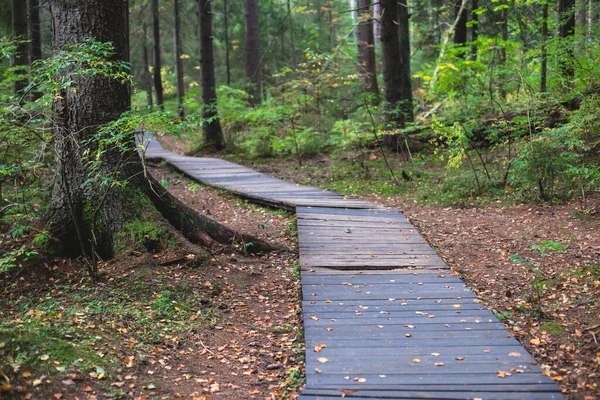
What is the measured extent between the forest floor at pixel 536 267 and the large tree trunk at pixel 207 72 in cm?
733

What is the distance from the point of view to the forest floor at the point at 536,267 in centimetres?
416

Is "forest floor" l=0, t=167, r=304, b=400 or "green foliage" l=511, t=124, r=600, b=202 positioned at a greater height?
"green foliage" l=511, t=124, r=600, b=202

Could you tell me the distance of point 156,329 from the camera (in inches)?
183

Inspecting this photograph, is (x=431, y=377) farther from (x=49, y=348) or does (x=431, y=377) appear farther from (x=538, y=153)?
(x=538, y=153)

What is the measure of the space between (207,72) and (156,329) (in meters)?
12.7

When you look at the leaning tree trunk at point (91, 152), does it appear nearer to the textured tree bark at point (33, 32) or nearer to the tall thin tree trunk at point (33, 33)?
the tall thin tree trunk at point (33, 33)

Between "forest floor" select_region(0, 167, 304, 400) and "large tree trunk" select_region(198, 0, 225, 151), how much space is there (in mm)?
9979

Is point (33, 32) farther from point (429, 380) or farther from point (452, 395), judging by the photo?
point (452, 395)

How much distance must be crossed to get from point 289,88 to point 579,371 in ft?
47.4

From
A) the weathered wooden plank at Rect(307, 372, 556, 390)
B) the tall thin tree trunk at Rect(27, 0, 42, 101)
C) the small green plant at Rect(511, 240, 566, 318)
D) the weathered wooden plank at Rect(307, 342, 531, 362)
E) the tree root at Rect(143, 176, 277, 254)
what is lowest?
the weathered wooden plank at Rect(307, 372, 556, 390)

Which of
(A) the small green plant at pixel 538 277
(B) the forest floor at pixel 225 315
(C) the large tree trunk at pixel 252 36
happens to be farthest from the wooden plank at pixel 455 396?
(C) the large tree trunk at pixel 252 36

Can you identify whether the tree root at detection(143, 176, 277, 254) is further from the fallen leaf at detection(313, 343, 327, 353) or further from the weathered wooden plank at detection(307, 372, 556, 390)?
the weathered wooden plank at detection(307, 372, 556, 390)

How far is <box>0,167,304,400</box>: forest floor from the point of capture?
3.61m

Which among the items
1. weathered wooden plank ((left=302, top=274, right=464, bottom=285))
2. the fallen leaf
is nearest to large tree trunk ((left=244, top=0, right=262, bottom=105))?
weathered wooden plank ((left=302, top=274, right=464, bottom=285))
